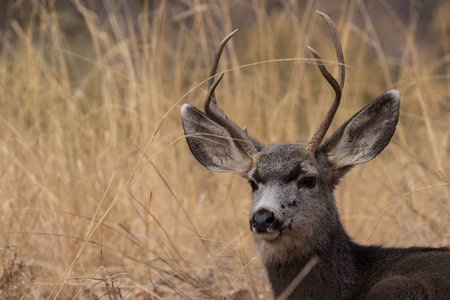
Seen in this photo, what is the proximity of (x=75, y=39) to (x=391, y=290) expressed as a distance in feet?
42.3

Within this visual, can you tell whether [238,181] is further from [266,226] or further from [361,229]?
[266,226]

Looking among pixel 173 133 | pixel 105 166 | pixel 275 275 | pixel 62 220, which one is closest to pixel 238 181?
pixel 173 133

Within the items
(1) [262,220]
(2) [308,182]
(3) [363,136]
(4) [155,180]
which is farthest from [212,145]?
(4) [155,180]

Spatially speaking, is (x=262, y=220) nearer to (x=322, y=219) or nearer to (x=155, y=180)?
(x=322, y=219)

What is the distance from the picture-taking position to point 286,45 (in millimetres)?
14969

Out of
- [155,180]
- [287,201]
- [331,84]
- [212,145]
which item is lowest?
[155,180]

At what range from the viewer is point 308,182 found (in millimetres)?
4543

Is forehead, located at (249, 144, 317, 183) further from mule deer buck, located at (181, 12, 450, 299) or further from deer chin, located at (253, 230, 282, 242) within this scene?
deer chin, located at (253, 230, 282, 242)

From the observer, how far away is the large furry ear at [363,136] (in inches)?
184

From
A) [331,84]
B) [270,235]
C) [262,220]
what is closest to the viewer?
[262,220]

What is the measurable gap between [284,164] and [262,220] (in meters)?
0.48

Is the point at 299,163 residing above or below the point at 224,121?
below

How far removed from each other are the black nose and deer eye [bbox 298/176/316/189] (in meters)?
0.37

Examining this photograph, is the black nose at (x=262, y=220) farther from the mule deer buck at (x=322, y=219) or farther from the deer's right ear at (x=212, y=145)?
the deer's right ear at (x=212, y=145)
